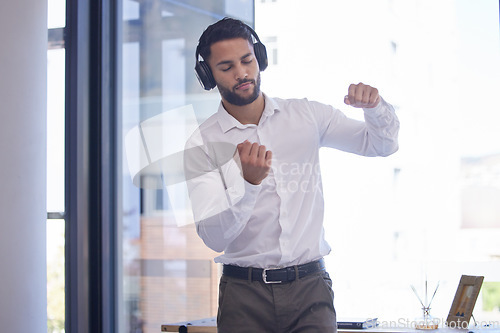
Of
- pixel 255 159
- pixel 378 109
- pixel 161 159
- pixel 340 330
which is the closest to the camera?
pixel 255 159

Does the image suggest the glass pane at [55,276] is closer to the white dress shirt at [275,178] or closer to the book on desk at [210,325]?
the book on desk at [210,325]

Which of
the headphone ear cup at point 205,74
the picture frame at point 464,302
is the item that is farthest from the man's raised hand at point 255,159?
the picture frame at point 464,302

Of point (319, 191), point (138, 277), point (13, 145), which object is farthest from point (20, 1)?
point (319, 191)

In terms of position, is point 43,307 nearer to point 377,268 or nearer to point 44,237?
point 44,237

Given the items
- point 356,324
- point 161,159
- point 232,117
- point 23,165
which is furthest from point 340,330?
point 23,165

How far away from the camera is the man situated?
1604 mm

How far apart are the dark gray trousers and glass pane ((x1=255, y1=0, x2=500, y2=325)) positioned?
0.95 metres

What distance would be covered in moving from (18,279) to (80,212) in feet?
1.66

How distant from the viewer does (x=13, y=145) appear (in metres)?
2.65

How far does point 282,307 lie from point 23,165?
5.17 feet

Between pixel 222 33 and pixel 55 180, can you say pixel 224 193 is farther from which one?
pixel 55 180

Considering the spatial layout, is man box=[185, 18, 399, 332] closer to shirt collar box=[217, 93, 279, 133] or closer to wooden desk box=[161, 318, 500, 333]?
shirt collar box=[217, 93, 279, 133]

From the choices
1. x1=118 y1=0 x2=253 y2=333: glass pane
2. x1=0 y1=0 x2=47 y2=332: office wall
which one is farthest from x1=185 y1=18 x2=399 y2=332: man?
x1=0 y1=0 x2=47 y2=332: office wall

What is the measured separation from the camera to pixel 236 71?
69.7 inches
